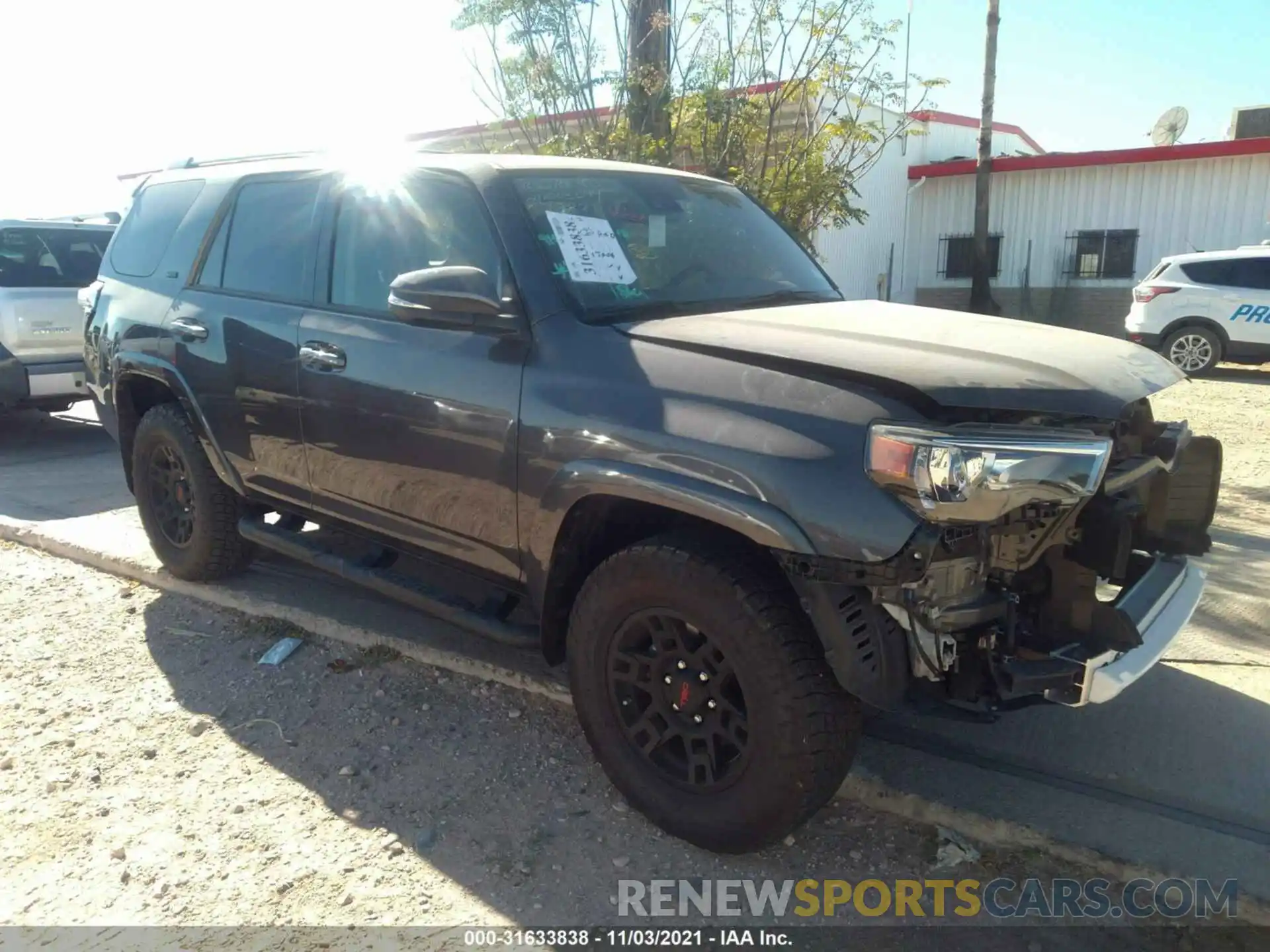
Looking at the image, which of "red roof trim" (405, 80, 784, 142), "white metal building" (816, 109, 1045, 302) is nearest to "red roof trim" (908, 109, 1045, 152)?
"white metal building" (816, 109, 1045, 302)

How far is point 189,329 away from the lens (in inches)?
169

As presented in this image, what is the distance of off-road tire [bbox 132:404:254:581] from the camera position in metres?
4.48

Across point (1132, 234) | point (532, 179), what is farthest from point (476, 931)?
point (1132, 234)

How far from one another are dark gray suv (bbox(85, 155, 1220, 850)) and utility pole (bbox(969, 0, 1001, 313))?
1572cm

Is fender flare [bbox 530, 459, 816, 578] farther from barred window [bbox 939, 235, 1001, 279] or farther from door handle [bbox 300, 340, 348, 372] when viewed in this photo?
barred window [bbox 939, 235, 1001, 279]

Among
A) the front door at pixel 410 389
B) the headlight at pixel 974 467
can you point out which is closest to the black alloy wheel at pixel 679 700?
the front door at pixel 410 389

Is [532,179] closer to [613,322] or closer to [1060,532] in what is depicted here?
[613,322]

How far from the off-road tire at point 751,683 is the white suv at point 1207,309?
12.6 metres

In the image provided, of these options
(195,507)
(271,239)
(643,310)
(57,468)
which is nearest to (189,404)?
(195,507)

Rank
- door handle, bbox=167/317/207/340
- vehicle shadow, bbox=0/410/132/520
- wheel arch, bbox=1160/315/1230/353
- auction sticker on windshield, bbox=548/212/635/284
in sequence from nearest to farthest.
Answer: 1. auction sticker on windshield, bbox=548/212/635/284
2. door handle, bbox=167/317/207/340
3. vehicle shadow, bbox=0/410/132/520
4. wheel arch, bbox=1160/315/1230/353

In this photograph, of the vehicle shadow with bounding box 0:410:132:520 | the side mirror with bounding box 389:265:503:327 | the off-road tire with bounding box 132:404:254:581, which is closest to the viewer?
the side mirror with bounding box 389:265:503:327

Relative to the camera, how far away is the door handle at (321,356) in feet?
11.6

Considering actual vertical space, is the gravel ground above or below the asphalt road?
below

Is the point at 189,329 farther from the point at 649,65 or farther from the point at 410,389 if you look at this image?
the point at 649,65
